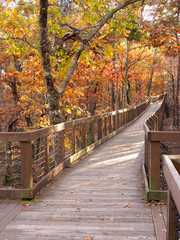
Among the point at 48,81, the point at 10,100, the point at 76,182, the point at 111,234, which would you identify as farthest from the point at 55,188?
the point at 10,100

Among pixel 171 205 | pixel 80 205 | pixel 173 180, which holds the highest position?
pixel 173 180

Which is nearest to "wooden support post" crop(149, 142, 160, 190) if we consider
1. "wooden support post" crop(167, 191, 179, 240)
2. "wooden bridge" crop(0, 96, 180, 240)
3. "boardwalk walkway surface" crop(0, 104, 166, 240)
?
"wooden bridge" crop(0, 96, 180, 240)

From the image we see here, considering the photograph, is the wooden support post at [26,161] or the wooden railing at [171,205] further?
the wooden support post at [26,161]

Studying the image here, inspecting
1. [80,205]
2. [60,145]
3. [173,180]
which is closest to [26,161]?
[80,205]

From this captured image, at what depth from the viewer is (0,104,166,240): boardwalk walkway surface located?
344 centimetres

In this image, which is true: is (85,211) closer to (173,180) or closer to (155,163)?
(155,163)

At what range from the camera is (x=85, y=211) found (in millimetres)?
4145

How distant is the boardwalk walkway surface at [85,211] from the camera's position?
11.3ft

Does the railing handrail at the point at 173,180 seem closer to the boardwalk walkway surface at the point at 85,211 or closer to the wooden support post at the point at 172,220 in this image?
the wooden support post at the point at 172,220

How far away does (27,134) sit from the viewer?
4.47 meters

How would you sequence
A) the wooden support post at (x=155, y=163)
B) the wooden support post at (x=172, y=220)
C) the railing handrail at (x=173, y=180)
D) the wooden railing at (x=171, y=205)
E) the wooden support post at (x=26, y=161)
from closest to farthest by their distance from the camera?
the railing handrail at (x=173, y=180) < the wooden railing at (x=171, y=205) < the wooden support post at (x=172, y=220) < the wooden support post at (x=155, y=163) < the wooden support post at (x=26, y=161)

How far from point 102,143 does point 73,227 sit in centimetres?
796

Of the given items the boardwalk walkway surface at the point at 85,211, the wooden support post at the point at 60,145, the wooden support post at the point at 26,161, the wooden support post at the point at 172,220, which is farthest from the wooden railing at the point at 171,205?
the wooden support post at the point at 60,145

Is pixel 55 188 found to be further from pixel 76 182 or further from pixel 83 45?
pixel 83 45
